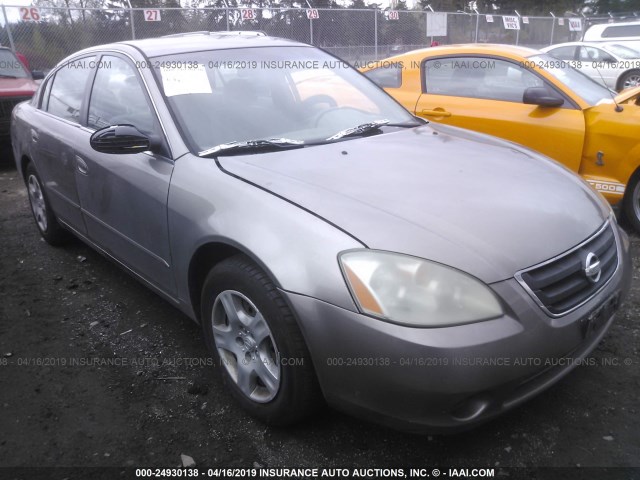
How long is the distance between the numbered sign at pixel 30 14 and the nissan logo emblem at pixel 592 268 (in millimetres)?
12818

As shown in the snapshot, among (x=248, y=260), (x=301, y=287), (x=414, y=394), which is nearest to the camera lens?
(x=414, y=394)

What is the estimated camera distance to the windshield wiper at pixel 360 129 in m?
2.86

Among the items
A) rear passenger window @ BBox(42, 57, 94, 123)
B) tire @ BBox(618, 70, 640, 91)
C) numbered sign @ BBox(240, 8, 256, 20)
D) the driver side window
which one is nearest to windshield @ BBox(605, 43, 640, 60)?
tire @ BBox(618, 70, 640, 91)

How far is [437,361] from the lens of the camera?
1.74 metres

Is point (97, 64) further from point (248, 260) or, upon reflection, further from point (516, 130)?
point (516, 130)

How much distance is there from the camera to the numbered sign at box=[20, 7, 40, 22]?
11608mm

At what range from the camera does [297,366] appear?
6.60 ft

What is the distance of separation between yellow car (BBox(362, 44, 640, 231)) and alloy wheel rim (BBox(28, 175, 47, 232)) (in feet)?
10.1

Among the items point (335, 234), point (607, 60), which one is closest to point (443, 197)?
point (335, 234)

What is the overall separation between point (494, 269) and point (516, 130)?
309 cm

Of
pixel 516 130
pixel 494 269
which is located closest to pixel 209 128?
pixel 494 269

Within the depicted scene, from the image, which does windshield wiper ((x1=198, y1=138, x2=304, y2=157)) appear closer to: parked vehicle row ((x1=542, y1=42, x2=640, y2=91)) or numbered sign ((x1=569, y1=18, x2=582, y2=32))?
parked vehicle row ((x1=542, y1=42, x2=640, y2=91))

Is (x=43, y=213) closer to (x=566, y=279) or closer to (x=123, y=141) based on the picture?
(x=123, y=141)

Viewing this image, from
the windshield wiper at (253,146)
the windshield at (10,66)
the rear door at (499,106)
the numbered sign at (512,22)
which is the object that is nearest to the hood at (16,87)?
the windshield at (10,66)
